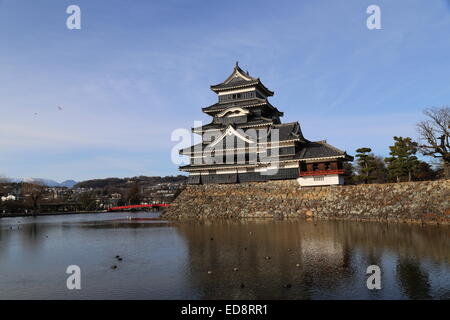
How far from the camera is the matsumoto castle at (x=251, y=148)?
3522cm

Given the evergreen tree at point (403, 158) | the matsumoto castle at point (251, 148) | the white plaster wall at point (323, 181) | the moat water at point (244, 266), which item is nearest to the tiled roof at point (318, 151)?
the matsumoto castle at point (251, 148)

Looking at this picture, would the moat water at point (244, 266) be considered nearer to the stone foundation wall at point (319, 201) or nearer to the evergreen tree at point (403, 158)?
Answer: the stone foundation wall at point (319, 201)

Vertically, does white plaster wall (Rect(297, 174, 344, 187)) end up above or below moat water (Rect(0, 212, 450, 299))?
above

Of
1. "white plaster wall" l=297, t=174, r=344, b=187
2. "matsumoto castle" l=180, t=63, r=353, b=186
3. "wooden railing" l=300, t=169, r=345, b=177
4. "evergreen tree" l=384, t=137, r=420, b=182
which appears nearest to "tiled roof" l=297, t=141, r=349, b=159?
"matsumoto castle" l=180, t=63, r=353, b=186

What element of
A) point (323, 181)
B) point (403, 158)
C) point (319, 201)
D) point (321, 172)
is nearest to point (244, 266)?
point (319, 201)

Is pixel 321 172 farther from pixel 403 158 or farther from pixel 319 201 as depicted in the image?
pixel 403 158

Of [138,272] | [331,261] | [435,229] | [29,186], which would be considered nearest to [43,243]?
[138,272]

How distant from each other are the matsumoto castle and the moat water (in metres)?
12.7

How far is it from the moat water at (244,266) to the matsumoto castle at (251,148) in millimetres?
12729

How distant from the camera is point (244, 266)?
13945 mm

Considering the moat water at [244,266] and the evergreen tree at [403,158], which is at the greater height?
the evergreen tree at [403,158]

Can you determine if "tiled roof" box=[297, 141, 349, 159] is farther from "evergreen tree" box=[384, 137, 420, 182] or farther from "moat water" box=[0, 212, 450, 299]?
"moat water" box=[0, 212, 450, 299]

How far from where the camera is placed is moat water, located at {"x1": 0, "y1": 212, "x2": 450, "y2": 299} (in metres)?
10.7
